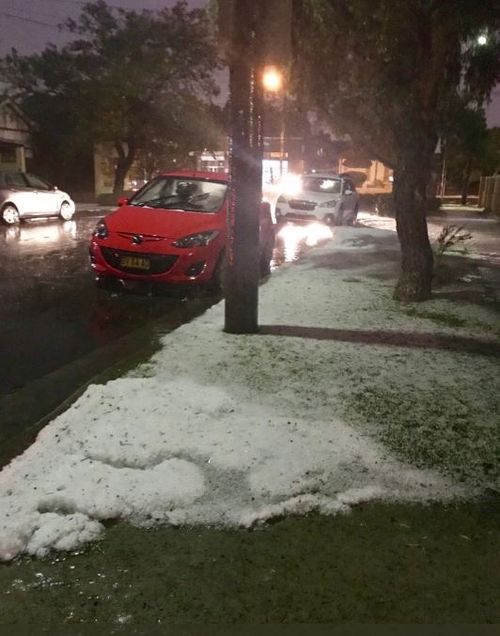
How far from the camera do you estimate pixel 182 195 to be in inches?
361

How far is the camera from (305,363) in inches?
211

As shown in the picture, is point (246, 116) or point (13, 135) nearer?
point (246, 116)

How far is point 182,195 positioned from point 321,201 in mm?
12220

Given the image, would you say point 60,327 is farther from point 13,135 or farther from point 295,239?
point 13,135

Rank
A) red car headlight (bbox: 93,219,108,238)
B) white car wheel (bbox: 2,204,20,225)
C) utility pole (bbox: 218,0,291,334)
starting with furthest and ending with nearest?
1. white car wheel (bbox: 2,204,20,225)
2. red car headlight (bbox: 93,219,108,238)
3. utility pole (bbox: 218,0,291,334)

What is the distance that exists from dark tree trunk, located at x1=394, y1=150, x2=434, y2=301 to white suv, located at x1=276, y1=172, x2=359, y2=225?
42.1 feet

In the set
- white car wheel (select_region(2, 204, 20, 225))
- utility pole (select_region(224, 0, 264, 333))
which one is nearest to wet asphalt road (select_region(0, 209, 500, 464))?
utility pole (select_region(224, 0, 264, 333))

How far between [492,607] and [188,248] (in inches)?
230

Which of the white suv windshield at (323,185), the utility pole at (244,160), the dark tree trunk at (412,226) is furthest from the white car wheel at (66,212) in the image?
the utility pole at (244,160)

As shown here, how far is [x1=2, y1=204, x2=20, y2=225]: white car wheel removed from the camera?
61.3 feet

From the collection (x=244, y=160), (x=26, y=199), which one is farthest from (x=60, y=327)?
(x=26, y=199)

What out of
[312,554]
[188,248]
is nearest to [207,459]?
[312,554]

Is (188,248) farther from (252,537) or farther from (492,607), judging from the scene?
(492,607)

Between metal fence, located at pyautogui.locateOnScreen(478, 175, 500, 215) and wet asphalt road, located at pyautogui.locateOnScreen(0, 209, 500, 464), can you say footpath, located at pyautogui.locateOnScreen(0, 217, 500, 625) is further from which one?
metal fence, located at pyautogui.locateOnScreen(478, 175, 500, 215)
